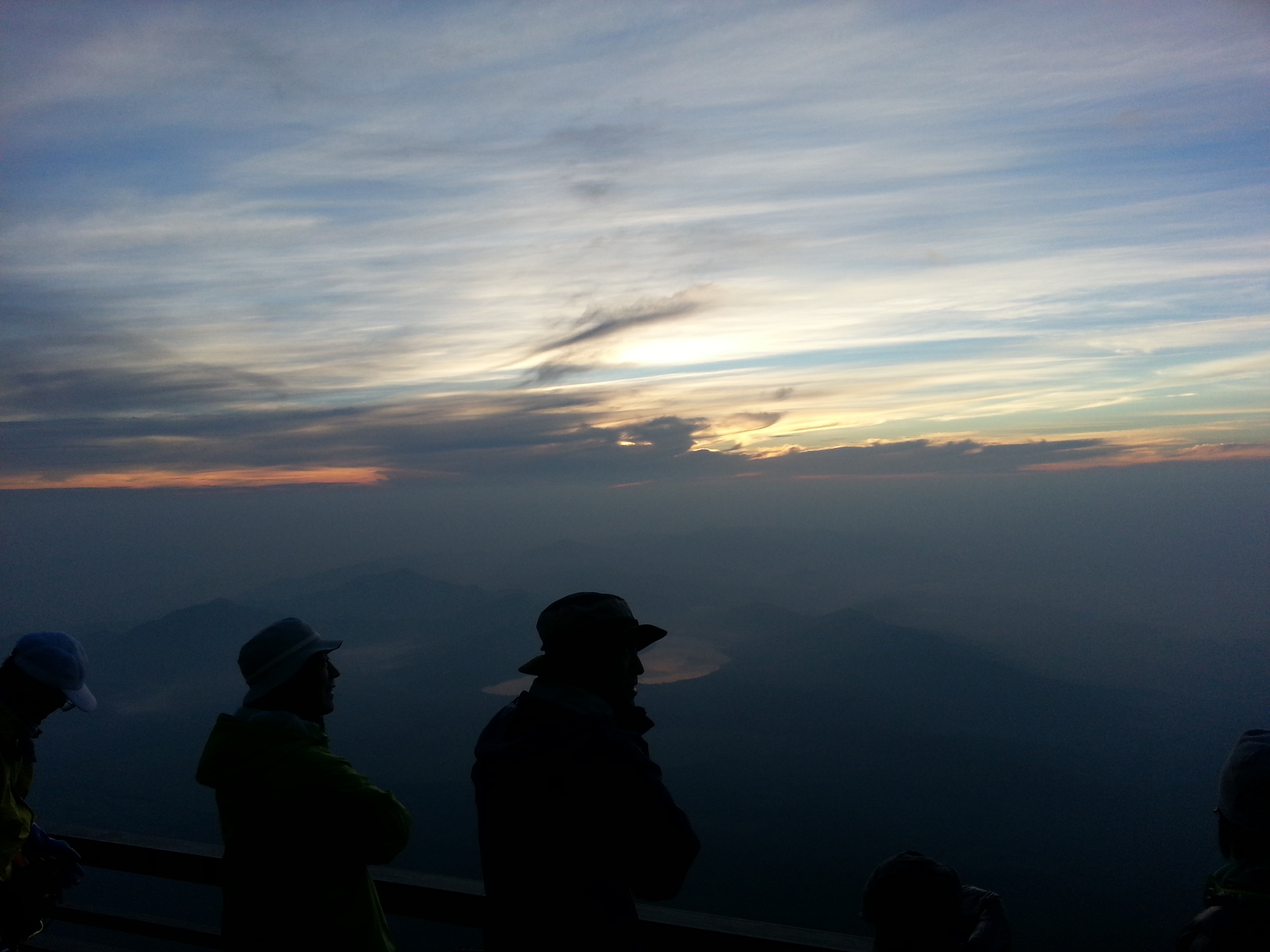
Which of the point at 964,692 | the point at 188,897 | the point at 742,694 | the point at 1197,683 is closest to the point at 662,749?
the point at 742,694

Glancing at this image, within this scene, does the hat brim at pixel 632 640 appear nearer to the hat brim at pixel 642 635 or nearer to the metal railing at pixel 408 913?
the hat brim at pixel 642 635

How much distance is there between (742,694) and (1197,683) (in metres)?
108

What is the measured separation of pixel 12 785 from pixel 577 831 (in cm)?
281

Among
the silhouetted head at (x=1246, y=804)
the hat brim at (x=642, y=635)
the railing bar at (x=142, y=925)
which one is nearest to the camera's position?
the silhouetted head at (x=1246, y=804)

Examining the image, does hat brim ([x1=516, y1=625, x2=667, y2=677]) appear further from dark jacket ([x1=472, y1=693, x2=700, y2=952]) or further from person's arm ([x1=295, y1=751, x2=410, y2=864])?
person's arm ([x1=295, y1=751, x2=410, y2=864])

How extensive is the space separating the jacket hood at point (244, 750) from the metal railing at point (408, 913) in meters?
1.02

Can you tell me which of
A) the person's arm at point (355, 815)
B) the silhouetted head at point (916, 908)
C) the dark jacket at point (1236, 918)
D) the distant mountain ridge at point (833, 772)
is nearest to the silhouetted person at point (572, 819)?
the person's arm at point (355, 815)

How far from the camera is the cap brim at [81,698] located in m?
3.23

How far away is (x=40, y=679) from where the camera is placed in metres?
3.13

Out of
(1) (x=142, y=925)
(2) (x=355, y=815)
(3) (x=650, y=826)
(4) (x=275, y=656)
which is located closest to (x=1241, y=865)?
(3) (x=650, y=826)

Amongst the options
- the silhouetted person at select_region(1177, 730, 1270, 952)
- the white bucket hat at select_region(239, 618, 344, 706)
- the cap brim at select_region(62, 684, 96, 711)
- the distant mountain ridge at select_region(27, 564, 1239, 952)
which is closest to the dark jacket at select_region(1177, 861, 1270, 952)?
the silhouetted person at select_region(1177, 730, 1270, 952)

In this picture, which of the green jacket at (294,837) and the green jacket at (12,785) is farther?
the green jacket at (12,785)

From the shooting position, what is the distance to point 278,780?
84.5 inches

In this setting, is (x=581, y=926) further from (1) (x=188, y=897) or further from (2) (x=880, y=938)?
(1) (x=188, y=897)
